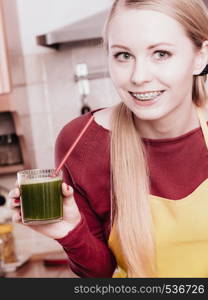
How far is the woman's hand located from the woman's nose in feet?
0.68

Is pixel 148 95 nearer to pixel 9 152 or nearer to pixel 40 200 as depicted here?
pixel 40 200

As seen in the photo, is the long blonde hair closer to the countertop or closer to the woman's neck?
the woman's neck

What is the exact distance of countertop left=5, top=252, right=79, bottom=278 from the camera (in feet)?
5.91

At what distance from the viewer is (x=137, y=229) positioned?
1.07m

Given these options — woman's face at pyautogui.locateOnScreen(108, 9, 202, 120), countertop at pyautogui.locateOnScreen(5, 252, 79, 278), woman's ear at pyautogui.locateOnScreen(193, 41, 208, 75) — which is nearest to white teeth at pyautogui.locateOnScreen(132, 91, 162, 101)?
woman's face at pyautogui.locateOnScreen(108, 9, 202, 120)

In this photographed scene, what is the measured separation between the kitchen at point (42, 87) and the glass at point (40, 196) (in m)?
1.06

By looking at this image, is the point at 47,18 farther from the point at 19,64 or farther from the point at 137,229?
the point at 137,229

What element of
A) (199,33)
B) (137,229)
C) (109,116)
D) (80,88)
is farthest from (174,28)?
(80,88)

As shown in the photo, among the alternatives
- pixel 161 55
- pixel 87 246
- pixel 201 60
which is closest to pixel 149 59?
pixel 161 55

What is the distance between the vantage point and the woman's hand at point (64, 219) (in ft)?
3.12

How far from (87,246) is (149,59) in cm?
36

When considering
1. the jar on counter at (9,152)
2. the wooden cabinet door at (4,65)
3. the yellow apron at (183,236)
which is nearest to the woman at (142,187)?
the yellow apron at (183,236)

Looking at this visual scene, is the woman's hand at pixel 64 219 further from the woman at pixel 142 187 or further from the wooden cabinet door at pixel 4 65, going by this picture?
the wooden cabinet door at pixel 4 65

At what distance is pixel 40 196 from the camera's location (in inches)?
36.2
